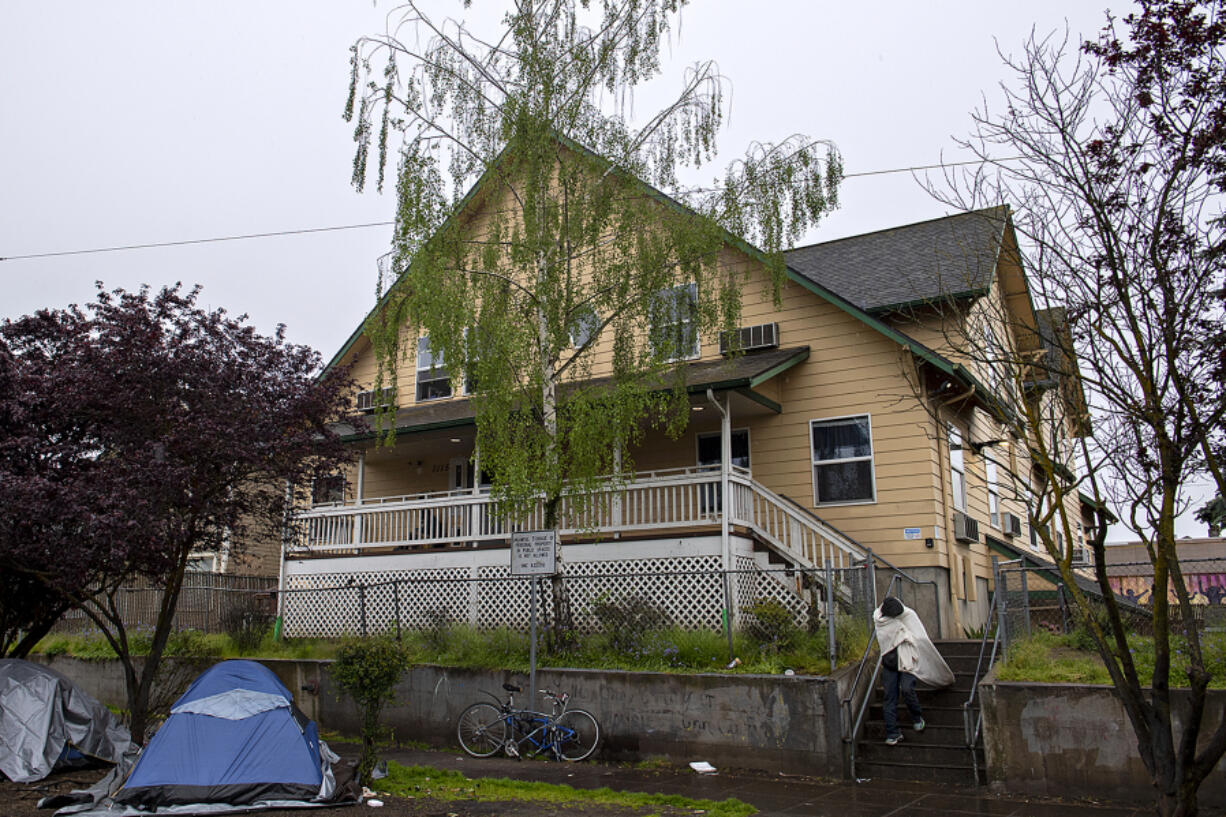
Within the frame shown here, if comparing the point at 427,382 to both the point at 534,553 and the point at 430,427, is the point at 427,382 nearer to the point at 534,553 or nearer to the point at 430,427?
the point at 430,427

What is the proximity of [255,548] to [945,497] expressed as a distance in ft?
62.1

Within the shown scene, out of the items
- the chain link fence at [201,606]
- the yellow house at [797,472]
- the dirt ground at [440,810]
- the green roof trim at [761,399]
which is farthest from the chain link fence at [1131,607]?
the chain link fence at [201,606]

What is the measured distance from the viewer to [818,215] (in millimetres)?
12914

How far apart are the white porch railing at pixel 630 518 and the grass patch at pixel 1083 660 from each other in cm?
331

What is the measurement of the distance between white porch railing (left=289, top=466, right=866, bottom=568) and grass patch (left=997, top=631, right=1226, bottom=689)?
10.9 ft

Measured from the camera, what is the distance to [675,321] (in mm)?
12805

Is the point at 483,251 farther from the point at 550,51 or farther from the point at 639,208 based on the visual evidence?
the point at 550,51

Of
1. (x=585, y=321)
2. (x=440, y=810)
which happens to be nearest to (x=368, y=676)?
(x=440, y=810)

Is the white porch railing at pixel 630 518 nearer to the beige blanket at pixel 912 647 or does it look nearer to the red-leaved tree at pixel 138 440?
the red-leaved tree at pixel 138 440

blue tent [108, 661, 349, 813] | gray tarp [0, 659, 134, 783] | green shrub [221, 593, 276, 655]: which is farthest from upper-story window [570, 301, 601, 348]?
green shrub [221, 593, 276, 655]

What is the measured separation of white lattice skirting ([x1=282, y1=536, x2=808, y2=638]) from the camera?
13062 millimetres

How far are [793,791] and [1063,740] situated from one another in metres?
2.59

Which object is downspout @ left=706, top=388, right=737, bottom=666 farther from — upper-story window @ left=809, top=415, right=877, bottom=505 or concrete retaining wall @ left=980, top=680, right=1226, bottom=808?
concrete retaining wall @ left=980, top=680, right=1226, bottom=808

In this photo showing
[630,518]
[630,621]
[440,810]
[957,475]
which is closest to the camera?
[440,810]
